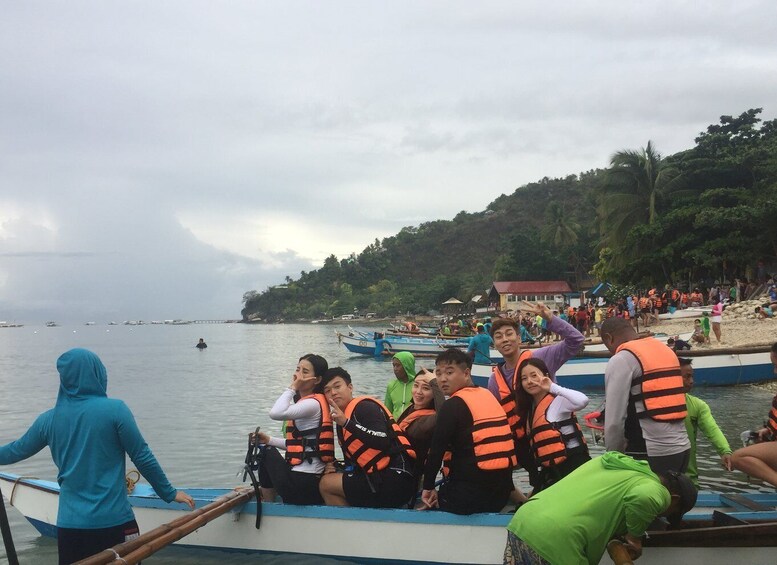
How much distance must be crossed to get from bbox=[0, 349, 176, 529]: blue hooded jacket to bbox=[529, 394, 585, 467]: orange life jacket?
9.59ft

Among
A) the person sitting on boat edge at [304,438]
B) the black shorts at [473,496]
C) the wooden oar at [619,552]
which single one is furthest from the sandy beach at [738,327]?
the wooden oar at [619,552]

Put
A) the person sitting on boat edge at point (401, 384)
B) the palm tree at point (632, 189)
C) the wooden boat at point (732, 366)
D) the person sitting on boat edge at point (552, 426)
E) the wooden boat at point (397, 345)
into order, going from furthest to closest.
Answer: the palm tree at point (632, 189), the wooden boat at point (397, 345), the wooden boat at point (732, 366), the person sitting on boat edge at point (401, 384), the person sitting on boat edge at point (552, 426)

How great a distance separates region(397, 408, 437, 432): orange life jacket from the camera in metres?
5.76

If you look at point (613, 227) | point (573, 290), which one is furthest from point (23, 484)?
point (573, 290)

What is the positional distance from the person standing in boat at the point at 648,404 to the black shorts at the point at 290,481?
2.59 meters

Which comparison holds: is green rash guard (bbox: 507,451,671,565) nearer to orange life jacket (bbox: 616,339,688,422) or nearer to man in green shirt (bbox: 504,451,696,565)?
man in green shirt (bbox: 504,451,696,565)

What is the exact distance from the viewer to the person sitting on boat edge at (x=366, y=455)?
16.9 feet

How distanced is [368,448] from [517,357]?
1578mm

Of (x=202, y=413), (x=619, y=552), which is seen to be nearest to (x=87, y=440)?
(x=619, y=552)

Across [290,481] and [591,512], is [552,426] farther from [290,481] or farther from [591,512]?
[290,481]

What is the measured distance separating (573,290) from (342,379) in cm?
6664

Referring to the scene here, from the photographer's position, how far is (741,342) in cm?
2123

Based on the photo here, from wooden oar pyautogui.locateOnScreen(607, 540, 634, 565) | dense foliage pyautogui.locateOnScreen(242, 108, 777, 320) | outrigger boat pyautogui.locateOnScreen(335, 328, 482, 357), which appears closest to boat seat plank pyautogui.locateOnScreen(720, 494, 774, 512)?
wooden oar pyautogui.locateOnScreen(607, 540, 634, 565)

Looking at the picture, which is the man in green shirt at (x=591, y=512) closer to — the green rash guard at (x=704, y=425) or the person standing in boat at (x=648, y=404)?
the person standing in boat at (x=648, y=404)
